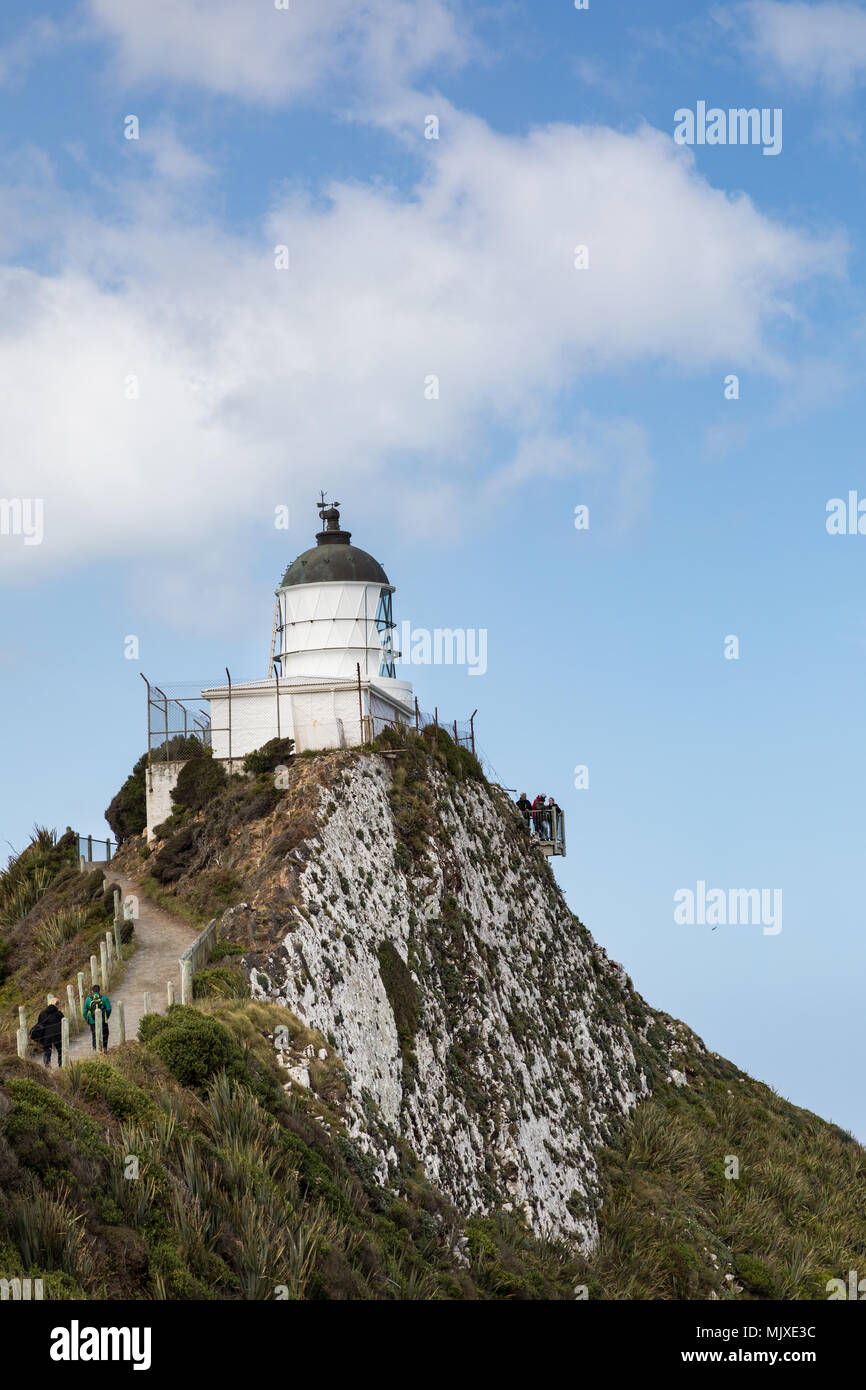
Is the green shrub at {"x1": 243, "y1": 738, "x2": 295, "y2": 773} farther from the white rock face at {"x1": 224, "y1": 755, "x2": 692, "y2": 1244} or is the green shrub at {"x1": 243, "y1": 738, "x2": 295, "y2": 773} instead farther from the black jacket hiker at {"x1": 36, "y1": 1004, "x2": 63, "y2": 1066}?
the black jacket hiker at {"x1": 36, "y1": 1004, "x2": 63, "y2": 1066}

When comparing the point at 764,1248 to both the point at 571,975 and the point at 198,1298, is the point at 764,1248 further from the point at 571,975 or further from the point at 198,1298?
the point at 198,1298

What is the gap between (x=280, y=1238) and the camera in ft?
58.3

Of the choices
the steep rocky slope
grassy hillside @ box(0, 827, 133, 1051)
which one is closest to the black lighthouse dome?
the steep rocky slope

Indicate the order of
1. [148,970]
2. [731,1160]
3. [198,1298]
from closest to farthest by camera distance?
[198,1298] < [148,970] < [731,1160]

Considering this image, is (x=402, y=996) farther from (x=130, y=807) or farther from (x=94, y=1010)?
(x=130, y=807)

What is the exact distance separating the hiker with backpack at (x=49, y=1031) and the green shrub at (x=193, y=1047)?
187 centimetres

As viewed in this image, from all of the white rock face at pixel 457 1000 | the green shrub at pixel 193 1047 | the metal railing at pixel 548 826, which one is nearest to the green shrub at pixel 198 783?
the white rock face at pixel 457 1000

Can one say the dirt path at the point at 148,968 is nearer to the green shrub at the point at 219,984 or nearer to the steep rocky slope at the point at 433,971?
the green shrub at the point at 219,984

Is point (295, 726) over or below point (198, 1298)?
over

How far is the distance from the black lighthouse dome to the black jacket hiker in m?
23.6

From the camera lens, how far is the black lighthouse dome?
4525 centimetres
